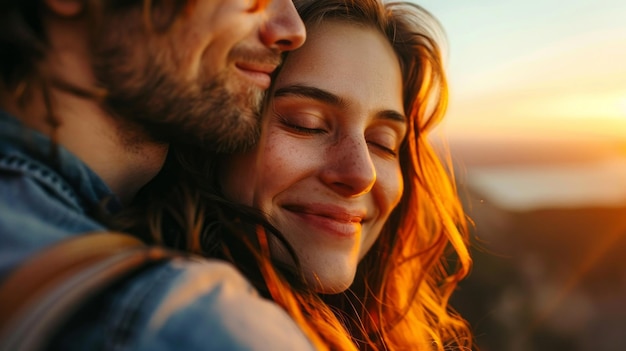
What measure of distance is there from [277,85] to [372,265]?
1.22 m

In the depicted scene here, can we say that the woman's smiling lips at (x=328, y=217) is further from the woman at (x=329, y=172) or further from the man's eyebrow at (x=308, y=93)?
the man's eyebrow at (x=308, y=93)

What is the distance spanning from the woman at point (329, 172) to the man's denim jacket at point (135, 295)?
329 mm

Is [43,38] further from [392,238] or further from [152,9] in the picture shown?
[392,238]

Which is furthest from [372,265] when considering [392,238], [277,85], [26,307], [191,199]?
[26,307]

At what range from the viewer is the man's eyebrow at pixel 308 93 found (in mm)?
2113

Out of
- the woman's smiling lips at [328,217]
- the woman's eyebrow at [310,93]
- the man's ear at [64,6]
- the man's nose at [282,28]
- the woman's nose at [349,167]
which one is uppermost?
the man's ear at [64,6]

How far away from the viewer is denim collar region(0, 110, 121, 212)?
A: 4.20 ft

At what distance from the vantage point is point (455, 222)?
9.94ft

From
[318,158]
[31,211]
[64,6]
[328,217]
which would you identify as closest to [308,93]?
[318,158]

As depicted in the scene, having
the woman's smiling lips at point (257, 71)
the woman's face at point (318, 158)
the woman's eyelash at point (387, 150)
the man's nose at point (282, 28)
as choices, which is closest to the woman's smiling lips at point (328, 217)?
the woman's face at point (318, 158)

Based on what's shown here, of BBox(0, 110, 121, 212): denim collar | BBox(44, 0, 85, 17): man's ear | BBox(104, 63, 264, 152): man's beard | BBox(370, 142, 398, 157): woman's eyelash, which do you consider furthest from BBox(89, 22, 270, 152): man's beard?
BBox(370, 142, 398, 157): woman's eyelash

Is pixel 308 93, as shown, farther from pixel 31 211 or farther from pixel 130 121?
pixel 31 211

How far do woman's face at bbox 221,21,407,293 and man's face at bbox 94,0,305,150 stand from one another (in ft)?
0.57

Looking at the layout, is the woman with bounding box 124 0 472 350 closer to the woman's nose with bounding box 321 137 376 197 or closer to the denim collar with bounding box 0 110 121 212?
the woman's nose with bounding box 321 137 376 197
